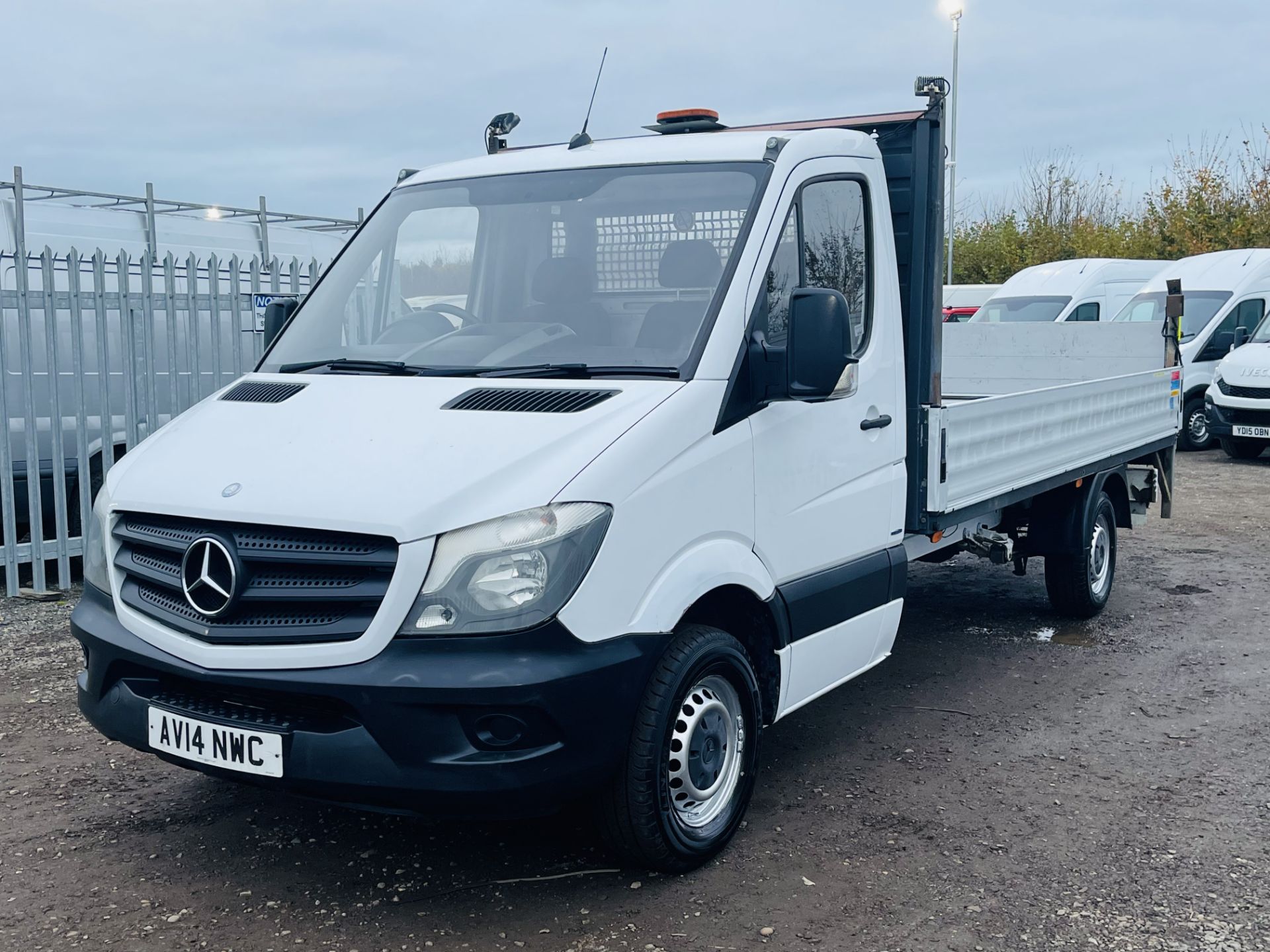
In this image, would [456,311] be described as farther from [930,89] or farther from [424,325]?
[930,89]

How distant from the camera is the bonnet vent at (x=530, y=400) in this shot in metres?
3.65

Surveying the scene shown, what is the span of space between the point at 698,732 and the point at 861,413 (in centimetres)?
138

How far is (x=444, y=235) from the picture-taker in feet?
Result: 15.7

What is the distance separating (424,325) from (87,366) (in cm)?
468

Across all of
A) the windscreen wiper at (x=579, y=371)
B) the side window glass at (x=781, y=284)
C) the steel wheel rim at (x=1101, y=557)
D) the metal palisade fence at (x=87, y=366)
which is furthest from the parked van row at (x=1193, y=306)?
the windscreen wiper at (x=579, y=371)

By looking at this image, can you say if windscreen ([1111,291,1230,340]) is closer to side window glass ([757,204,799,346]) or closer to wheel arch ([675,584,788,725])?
side window glass ([757,204,799,346])

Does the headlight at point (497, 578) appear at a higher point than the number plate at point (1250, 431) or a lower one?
higher

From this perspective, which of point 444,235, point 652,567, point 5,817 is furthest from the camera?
point 444,235

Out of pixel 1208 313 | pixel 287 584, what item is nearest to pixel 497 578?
pixel 287 584

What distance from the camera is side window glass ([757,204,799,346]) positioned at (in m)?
4.10

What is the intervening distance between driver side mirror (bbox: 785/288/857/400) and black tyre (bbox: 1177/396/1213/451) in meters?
14.5

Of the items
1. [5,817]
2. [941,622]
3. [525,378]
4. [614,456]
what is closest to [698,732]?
[614,456]

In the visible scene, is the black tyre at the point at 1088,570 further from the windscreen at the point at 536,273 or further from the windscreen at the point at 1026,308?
the windscreen at the point at 1026,308

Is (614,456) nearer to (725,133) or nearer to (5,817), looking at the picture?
(725,133)
